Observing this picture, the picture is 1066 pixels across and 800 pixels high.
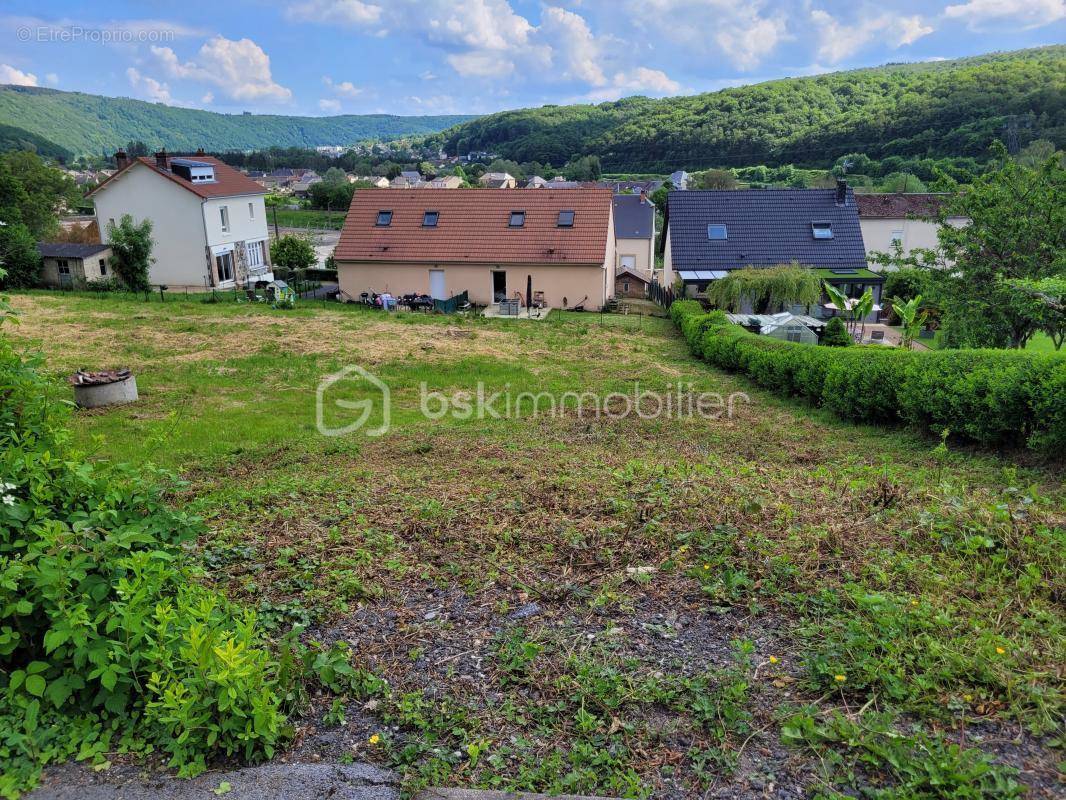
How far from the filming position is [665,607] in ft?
15.1

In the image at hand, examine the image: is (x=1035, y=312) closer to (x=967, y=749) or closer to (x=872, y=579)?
(x=872, y=579)

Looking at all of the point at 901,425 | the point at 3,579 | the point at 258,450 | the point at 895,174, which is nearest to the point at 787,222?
the point at 901,425

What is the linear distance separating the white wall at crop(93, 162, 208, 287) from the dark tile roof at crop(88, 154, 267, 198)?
210 mm

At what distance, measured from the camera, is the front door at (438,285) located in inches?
1257

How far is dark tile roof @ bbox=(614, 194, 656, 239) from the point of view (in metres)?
51.1

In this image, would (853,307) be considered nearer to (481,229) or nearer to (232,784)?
(481,229)

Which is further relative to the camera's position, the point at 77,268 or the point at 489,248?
the point at 77,268

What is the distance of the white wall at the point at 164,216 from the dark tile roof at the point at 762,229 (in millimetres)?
25108

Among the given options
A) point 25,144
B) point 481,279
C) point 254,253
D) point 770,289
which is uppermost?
point 25,144

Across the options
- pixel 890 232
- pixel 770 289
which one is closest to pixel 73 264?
pixel 770 289

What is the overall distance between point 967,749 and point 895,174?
8488cm

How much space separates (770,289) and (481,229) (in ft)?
44.5

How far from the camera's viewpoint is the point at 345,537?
233 inches

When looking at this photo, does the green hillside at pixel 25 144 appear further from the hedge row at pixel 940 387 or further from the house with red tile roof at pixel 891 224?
the hedge row at pixel 940 387
